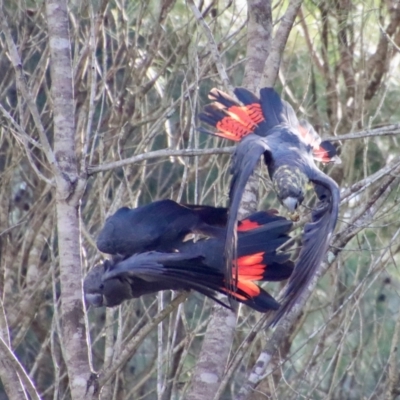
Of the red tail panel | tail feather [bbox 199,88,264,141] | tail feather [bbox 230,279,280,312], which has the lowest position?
tail feather [bbox 230,279,280,312]

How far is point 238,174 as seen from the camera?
3.34m

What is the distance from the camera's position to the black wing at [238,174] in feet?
9.51

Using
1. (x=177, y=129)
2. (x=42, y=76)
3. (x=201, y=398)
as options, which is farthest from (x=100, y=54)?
(x=201, y=398)

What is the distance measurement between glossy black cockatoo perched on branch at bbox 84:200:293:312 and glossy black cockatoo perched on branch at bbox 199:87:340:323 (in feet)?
0.37

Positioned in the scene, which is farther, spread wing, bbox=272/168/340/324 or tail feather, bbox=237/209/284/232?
tail feather, bbox=237/209/284/232

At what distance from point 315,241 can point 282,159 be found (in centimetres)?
49

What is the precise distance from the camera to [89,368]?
2.92 metres

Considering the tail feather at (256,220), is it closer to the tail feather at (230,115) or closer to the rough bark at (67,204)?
the tail feather at (230,115)

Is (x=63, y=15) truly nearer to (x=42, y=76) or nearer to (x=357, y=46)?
(x=42, y=76)

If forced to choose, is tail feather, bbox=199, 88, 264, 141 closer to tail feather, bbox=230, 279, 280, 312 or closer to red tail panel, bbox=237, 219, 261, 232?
red tail panel, bbox=237, 219, 261, 232

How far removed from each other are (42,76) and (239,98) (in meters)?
1.57

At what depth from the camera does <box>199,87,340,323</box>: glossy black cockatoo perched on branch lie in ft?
10.3

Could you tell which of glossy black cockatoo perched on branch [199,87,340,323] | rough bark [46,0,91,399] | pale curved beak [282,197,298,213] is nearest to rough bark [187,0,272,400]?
glossy black cockatoo perched on branch [199,87,340,323]

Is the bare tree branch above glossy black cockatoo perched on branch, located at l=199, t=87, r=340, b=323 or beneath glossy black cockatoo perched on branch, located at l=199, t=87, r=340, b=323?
above
